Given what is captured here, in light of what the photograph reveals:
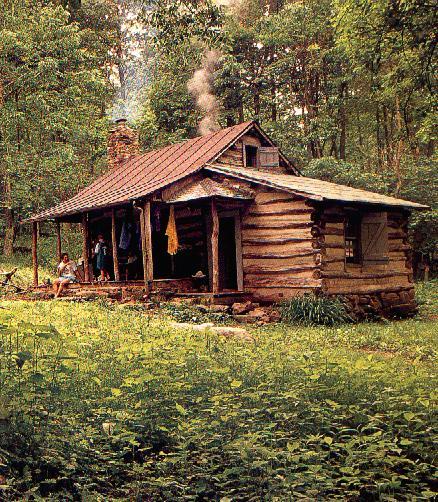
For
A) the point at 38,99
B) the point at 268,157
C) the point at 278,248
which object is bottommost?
the point at 278,248

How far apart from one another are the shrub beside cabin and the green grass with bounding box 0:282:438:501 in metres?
9.65

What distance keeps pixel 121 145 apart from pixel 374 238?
12367 mm

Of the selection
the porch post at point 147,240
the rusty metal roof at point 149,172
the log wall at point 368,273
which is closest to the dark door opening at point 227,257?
the rusty metal roof at point 149,172

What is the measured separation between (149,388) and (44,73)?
25.5 meters

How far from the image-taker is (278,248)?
18.1m

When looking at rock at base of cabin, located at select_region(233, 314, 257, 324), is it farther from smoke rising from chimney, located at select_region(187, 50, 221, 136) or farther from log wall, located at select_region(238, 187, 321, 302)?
smoke rising from chimney, located at select_region(187, 50, 221, 136)

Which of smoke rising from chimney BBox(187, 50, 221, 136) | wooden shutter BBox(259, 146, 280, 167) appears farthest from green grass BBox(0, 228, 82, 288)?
wooden shutter BBox(259, 146, 280, 167)

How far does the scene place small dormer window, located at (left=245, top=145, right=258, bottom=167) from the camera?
23420mm

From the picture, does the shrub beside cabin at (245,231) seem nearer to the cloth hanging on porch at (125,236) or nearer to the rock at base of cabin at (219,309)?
the cloth hanging on porch at (125,236)

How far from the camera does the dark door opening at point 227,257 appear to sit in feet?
67.2

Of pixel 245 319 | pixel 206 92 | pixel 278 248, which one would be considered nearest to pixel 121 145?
pixel 206 92

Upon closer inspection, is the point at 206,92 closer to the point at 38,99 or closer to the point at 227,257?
the point at 38,99

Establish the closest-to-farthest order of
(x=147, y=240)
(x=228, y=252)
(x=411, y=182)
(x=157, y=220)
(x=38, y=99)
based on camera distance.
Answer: (x=147, y=240) → (x=157, y=220) → (x=228, y=252) → (x=38, y=99) → (x=411, y=182)

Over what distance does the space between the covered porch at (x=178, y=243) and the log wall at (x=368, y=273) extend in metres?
2.59
